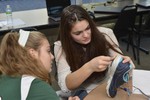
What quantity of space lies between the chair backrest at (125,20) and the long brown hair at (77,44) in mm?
1502

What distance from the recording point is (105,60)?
4.60ft

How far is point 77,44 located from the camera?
67.4 inches

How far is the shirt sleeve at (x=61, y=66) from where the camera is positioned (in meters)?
1.60

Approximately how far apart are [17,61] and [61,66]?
0.63 m

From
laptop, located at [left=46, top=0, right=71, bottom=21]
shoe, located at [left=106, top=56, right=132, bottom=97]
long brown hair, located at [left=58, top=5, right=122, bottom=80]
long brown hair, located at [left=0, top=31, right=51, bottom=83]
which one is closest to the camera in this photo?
long brown hair, located at [left=0, top=31, right=51, bottom=83]

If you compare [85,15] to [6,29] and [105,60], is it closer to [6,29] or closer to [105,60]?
[105,60]

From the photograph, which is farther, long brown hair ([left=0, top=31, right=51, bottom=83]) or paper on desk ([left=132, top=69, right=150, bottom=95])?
paper on desk ([left=132, top=69, right=150, bottom=95])

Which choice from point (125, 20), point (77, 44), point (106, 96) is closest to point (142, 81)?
point (106, 96)

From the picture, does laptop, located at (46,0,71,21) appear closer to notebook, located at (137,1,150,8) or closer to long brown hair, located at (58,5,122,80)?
notebook, located at (137,1,150,8)

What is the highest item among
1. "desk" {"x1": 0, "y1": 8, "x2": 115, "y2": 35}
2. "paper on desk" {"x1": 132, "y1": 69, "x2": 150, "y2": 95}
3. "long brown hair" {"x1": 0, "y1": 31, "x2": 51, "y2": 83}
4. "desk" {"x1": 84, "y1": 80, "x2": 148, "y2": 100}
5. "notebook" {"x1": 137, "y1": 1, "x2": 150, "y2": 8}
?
"long brown hair" {"x1": 0, "y1": 31, "x2": 51, "y2": 83}

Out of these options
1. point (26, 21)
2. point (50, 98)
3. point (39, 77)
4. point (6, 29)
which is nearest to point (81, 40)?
point (39, 77)

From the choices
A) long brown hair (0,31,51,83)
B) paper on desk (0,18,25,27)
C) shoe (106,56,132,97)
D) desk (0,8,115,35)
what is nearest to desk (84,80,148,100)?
shoe (106,56,132,97)

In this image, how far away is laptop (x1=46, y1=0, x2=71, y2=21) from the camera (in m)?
3.06

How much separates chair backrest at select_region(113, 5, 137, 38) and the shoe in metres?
1.89
